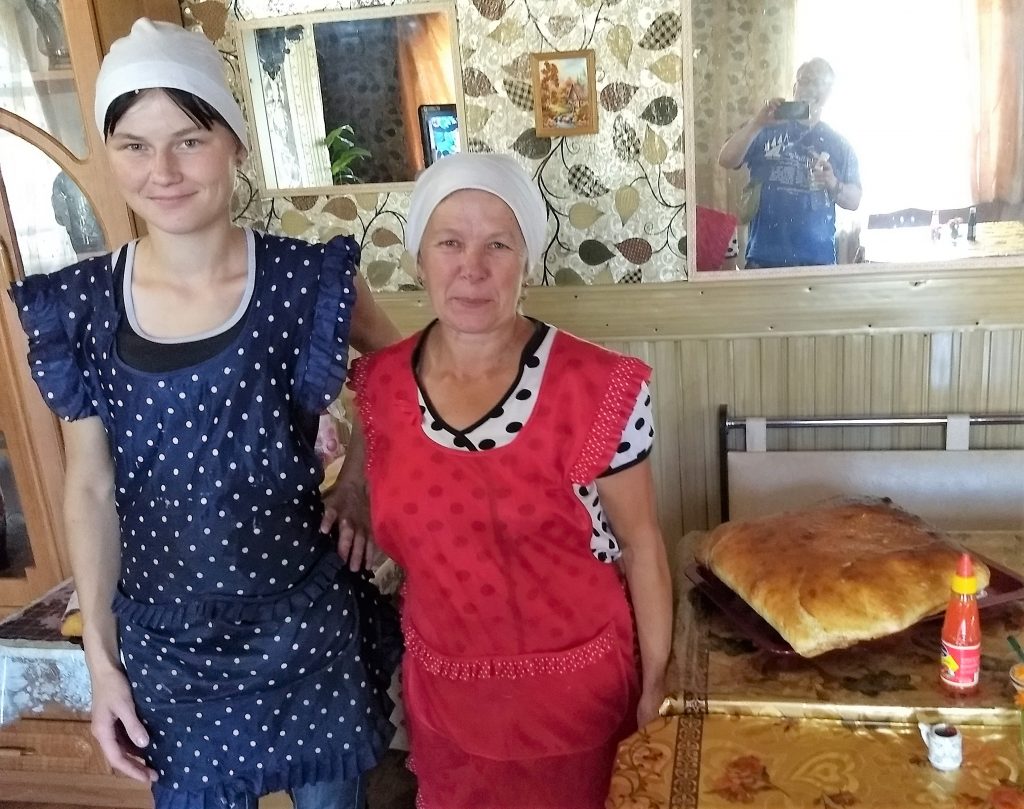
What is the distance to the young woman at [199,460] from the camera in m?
1.03

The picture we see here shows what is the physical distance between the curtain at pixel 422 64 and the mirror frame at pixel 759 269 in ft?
1.65

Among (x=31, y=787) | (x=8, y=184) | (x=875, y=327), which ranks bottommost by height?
(x=31, y=787)

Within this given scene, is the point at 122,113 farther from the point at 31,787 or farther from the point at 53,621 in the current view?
the point at 31,787

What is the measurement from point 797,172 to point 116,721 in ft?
5.01

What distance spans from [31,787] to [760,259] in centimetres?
204

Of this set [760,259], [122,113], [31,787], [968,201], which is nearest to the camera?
[122,113]

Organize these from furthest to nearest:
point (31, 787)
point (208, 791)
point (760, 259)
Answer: point (31, 787) < point (760, 259) < point (208, 791)

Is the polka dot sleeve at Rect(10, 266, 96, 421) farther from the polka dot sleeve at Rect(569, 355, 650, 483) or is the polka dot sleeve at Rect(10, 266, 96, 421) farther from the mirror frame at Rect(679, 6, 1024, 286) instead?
the mirror frame at Rect(679, 6, 1024, 286)

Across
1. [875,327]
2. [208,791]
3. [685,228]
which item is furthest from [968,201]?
[208,791]

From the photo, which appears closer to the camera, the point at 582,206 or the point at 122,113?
the point at 122,113

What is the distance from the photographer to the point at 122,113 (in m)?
1.01

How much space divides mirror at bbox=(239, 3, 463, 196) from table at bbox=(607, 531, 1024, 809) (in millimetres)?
1284

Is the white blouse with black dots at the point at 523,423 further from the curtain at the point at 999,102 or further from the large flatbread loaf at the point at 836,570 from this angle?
the curtain at the point at 999,102

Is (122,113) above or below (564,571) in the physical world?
above
